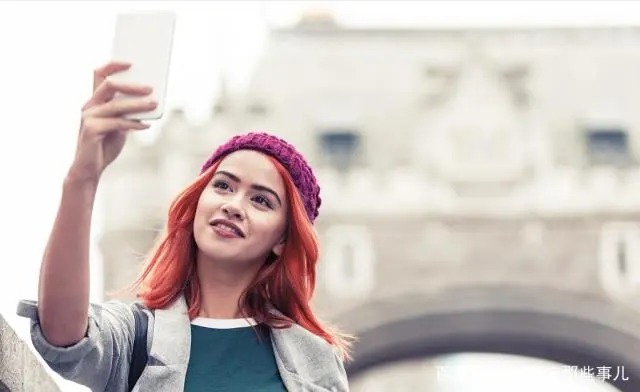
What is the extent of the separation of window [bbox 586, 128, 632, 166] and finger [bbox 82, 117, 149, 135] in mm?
8247

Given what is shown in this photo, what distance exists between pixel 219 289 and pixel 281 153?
0.14 m

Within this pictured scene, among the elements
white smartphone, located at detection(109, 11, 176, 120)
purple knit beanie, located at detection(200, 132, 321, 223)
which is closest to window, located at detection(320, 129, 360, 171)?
purple knit beanie, located at detection(200, 132, 321, 223)

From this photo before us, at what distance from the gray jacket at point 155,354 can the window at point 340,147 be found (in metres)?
7.63

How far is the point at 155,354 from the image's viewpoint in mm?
769

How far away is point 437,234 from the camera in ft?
26.6

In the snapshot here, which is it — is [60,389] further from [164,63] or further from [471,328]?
[471,328]

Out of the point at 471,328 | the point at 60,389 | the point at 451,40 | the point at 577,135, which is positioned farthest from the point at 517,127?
the point at 60,389

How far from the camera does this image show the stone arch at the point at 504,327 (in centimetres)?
786

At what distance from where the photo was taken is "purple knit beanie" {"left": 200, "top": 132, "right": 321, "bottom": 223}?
0.91m

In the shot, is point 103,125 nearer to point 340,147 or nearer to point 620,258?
point 620,258

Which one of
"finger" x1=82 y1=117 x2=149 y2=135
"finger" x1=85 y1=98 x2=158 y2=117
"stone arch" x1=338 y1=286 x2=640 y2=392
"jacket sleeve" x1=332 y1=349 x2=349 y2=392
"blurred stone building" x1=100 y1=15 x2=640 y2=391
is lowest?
"jacket sleeve" x1=332 y1=349 x2=349 y2=392

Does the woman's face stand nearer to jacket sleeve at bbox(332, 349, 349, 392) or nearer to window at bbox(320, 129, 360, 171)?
jacket sleeve at bbox(332, 349, 349, 392)

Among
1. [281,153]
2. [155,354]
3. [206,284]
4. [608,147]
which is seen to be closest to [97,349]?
[155,354]

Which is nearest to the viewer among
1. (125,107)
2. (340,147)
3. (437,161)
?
(125,107)
